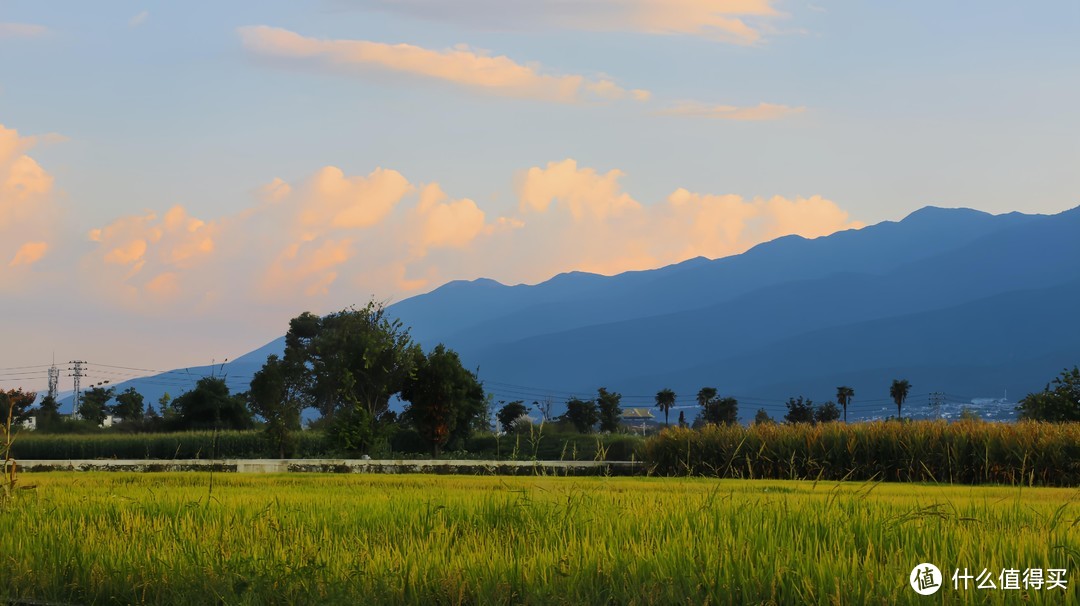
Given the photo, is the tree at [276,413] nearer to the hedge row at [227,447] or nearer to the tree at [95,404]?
the hedge row at [227,447]

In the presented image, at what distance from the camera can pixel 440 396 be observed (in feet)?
113

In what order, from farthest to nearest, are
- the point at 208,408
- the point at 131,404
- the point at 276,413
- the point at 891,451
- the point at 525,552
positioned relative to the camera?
the point at 131,404
the point at 208,408
the point at 276,413
the point at 891,451
the point at 525,552

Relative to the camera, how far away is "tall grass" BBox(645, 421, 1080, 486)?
2252 centimetres

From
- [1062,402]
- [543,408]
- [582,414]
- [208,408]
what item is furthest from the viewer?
[582,414]

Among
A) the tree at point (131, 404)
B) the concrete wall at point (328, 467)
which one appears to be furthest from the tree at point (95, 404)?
the concrete wall at point (328, 467)

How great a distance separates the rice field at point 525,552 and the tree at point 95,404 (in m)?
64.9

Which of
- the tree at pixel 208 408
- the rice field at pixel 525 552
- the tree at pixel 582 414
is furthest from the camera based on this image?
the tree at pixel 582 414

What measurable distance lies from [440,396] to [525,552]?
27.2 m

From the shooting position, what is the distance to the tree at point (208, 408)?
147ft

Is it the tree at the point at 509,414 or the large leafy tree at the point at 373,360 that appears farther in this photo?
the tree at the point at 509,414

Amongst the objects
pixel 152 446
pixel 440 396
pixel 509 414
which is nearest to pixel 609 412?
pixel 509 414

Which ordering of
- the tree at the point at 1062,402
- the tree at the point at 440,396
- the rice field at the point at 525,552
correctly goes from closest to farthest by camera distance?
the rice field at the point at 525,552 → the tree at the point at 1062,402 → the tree at the point at 440,396

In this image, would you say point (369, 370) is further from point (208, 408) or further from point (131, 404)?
point (131, 404)

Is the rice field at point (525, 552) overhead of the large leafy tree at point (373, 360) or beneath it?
beneath
